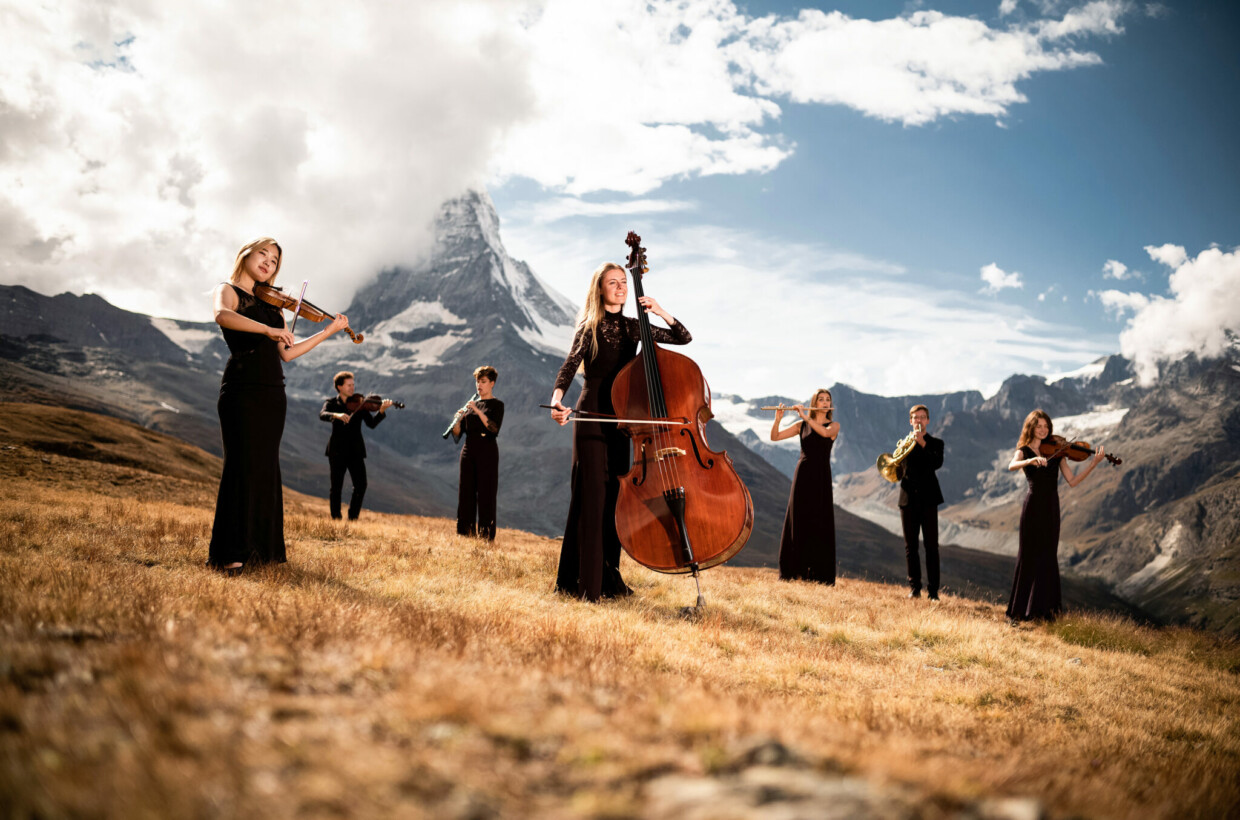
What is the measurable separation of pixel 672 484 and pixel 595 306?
7.19ft

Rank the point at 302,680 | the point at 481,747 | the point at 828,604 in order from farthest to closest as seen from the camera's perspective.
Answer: the point at 828,604 < the point at 302,680 < the point at 481,747

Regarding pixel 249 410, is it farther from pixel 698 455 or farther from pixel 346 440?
pixel 346 440

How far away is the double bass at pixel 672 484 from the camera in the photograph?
23.3 ft

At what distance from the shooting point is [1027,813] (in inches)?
77.9

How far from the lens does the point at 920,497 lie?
43.8 feet

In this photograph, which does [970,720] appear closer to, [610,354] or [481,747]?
[481,747]

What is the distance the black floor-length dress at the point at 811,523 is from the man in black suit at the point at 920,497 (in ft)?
4.81

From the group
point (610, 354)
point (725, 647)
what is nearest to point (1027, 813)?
point (725, 647)

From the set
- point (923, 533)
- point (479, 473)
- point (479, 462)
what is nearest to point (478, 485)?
point (479, 473)

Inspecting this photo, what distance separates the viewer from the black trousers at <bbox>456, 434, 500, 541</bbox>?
14844 millimetres

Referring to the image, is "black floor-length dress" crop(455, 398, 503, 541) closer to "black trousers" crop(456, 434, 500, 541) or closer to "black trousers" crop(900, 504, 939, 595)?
"black trousers" crop(456, 434, 500, 541)

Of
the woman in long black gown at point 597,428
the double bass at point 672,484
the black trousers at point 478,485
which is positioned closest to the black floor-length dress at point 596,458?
the woman in long black gown at point 597,428

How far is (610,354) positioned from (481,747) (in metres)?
5.89

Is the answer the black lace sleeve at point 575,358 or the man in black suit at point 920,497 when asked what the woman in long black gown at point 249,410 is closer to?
the black lace sleeve at point 575,358
